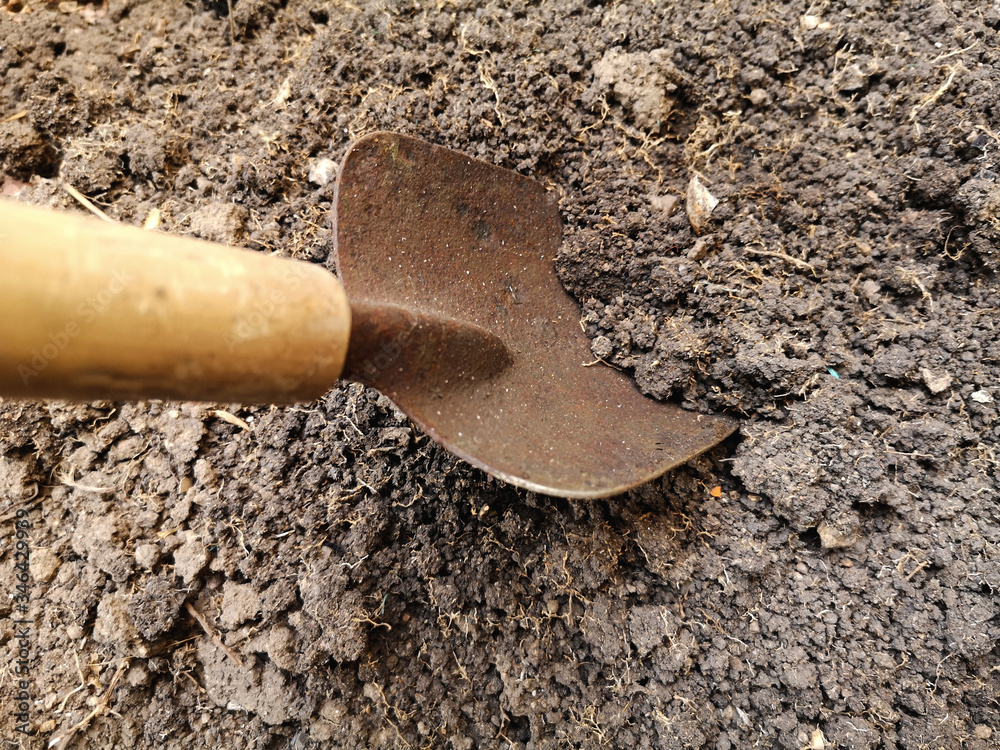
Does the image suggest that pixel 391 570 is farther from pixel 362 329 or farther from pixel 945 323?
pixel 945 323

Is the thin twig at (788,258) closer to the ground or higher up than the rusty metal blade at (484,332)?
higher up

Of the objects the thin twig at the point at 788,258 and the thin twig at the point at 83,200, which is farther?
the thin twig at the point at 83,200

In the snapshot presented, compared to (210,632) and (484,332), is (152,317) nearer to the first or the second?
(484,332)

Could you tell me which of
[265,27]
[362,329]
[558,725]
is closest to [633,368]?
[362,329]

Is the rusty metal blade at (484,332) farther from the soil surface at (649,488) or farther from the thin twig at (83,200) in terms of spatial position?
the thin twig at (83,200)

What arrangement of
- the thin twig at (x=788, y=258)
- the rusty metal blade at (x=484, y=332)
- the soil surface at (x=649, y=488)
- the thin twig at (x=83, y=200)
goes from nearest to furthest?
the rusty metal blade at (x=484, y=332) < the soil surface at (x=649, y=488) < the thin twig at (x=788, y=258) < the thin twig at (x=83, y=200)

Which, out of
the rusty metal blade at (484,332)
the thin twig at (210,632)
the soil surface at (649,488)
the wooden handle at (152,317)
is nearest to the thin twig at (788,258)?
the soil surface at (649,488)

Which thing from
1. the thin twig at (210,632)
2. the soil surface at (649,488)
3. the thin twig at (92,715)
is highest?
the soil surface at (649,488)

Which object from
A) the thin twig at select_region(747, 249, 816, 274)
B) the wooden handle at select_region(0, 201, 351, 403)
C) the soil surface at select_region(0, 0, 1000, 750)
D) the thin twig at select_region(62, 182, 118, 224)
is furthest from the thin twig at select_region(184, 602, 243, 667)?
the thin twig at select_region(747, 249, 816, 274)
